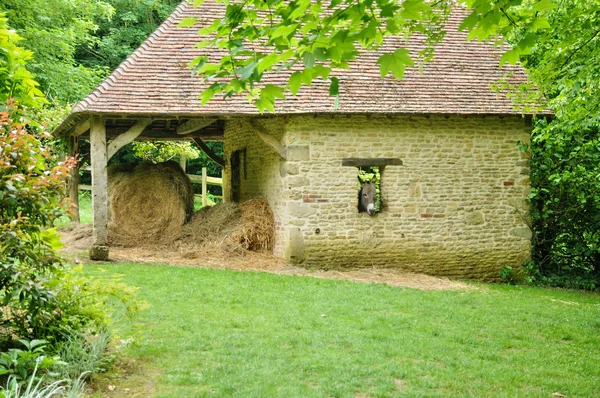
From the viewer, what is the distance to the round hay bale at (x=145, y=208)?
523 inches

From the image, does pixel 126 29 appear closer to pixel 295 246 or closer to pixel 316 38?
pixel 295 246

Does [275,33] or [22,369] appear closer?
[275,33]

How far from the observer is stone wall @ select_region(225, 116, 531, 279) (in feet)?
38.1

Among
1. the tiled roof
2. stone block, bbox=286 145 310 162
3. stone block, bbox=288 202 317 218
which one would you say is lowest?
stone block, bbox=288 202 317 218

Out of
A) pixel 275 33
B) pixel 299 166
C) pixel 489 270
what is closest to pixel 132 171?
pixel 299 166

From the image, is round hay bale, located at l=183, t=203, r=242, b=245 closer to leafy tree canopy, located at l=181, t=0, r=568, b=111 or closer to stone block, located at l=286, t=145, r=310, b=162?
stone block, located at l=286, t=145, r=310, b=162

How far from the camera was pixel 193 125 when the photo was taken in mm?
13289

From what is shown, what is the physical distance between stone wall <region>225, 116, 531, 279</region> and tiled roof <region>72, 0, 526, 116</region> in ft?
1.38

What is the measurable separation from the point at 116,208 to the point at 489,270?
771 centimetres

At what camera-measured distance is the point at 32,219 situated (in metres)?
4.91

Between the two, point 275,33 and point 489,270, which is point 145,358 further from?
point 489,270

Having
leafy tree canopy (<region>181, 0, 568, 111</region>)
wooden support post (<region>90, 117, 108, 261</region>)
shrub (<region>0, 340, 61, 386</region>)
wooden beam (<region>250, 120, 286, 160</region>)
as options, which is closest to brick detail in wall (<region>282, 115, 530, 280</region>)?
wooden beam (<region>250, 120, 286, 160</region>)

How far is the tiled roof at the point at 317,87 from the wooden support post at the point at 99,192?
619 mm

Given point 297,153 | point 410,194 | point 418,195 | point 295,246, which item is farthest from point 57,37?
point 418,195
